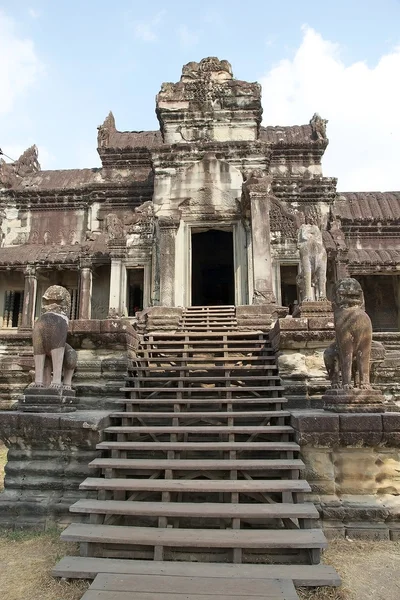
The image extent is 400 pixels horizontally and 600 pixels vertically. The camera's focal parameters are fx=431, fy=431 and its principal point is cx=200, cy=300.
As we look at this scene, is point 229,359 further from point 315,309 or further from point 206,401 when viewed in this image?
point 315,309

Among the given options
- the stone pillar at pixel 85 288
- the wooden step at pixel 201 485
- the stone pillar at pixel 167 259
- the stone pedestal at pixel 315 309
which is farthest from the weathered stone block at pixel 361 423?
the stone pillar at pixel 85 288

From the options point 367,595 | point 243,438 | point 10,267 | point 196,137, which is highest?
point 196,137

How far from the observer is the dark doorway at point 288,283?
14.0 metres

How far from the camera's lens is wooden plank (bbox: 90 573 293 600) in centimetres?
291

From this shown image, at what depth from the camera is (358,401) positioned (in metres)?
4.59

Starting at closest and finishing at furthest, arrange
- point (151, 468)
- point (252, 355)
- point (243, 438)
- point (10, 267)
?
point (151, 468), point (243, 438), point (252, 355), point (10, 267)

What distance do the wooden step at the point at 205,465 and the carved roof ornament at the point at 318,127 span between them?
15.3 m

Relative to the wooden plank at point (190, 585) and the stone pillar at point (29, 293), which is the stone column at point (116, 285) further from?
the wooden plank at point (190, 585)

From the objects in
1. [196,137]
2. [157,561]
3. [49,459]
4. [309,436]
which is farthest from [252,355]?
[196,137]

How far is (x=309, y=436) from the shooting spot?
4.32 metres

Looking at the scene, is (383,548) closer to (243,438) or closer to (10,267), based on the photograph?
(243,438)

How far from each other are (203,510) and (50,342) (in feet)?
8.93

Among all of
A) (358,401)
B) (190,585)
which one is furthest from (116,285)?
(190,585)

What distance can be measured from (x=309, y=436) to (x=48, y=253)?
→ 537 inches
